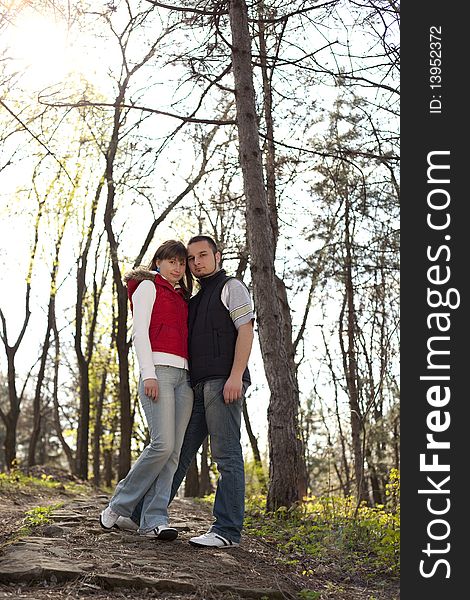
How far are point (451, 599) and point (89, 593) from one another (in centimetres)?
195

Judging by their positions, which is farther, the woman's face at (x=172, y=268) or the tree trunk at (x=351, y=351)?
the tree trunk at (x=351, y=351)

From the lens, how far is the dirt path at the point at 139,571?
4184 millimetres

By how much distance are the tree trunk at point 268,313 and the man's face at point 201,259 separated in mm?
2085

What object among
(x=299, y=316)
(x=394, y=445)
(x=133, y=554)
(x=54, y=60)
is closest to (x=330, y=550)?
(x=133, y=554)

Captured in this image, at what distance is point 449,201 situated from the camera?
4.74 meters

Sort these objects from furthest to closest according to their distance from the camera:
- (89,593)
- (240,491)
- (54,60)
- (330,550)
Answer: (54,60) → (330,550) → (240,491) → (89,593)

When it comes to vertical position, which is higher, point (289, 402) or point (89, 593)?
point (289, 402)

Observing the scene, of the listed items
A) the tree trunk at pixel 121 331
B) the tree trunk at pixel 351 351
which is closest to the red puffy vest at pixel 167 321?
the tree trunk at pixel 121 331

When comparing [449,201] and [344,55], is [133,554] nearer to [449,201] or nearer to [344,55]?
[449,201]

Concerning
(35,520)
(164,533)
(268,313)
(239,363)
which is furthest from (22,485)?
(239,363)

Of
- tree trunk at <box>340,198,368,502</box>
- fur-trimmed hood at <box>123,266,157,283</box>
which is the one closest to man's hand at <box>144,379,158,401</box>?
fur-trimmed hood at <box>123,266,157,283</box>

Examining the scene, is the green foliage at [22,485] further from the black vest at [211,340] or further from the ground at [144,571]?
the black vest at [211,340]

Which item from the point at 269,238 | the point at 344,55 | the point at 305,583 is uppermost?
the point at 344,55

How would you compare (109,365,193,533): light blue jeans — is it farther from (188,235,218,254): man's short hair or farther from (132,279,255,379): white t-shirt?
(188,235,218,254): man's short hair
